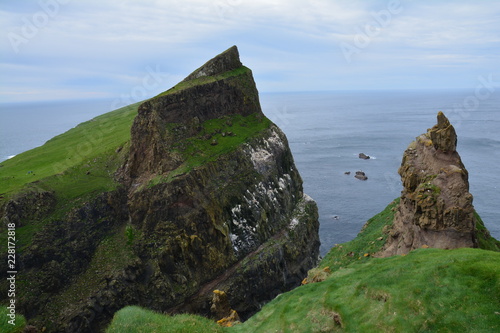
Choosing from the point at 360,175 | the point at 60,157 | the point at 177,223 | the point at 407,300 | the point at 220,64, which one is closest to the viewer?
the point at 407,300

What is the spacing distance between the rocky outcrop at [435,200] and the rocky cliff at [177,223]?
2758cm

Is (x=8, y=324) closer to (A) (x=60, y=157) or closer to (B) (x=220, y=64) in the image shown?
(B) (x=220, y=64)

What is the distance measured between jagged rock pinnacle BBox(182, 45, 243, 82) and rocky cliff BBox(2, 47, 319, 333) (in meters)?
0.31

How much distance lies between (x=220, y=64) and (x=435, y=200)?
5631 centimetres

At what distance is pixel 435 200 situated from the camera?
2931cm

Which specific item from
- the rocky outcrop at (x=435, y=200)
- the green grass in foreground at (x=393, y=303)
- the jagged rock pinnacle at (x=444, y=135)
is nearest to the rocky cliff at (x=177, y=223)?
the green grass in foreground at (x=393, y=303)

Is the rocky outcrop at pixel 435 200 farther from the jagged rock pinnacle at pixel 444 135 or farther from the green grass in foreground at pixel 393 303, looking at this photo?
the green grass in foreground at pixel 393 303

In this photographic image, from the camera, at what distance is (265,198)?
63.6 metres

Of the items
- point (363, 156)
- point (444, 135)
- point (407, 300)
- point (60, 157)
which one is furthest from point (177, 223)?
point (363, 156)

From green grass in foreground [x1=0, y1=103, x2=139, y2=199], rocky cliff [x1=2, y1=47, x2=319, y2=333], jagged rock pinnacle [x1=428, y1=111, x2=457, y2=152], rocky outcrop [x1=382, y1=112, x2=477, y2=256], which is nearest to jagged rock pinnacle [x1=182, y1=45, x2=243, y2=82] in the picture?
rocky cliff [x1=2, y1=47, x2=319, y2=333]

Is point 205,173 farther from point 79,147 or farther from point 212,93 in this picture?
point 79,147

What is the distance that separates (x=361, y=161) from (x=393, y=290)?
401 feet

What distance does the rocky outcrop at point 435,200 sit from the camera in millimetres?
27844

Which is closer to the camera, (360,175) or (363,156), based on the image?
(360,175)
